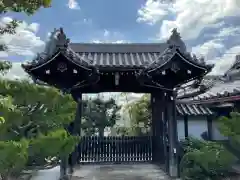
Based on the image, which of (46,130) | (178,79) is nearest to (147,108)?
(178,79)

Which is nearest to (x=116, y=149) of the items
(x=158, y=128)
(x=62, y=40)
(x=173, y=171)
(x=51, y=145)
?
(x=158, y=128)

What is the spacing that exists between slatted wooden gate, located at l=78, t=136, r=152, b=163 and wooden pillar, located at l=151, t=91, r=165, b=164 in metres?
0.36

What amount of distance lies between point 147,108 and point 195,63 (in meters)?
7.17

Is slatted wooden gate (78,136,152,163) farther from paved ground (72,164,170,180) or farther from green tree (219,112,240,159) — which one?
green tree (219,112,240,159)

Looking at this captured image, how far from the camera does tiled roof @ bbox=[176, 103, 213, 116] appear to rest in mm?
7371

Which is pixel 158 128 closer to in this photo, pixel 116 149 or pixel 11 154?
pixel 116 149

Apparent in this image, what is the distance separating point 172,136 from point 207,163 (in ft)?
4.19

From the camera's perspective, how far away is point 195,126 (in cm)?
758

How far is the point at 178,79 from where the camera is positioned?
6184 millimetres

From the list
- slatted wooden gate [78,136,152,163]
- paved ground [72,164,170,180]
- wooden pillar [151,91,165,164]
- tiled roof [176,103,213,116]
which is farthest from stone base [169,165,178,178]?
slatted wooden gate [78,136,152,163]

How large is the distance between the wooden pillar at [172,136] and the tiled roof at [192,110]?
48.0 inches

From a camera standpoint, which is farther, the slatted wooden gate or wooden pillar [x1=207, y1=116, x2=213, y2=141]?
the slatted wooden gate

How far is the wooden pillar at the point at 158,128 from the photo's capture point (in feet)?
23.8

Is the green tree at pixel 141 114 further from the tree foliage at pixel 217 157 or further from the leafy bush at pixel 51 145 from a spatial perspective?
the leafy bush at pixel 51 145
